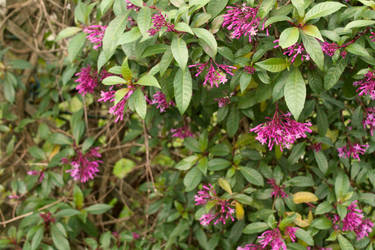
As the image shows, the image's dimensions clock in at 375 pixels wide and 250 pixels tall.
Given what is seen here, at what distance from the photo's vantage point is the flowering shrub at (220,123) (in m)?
1.17

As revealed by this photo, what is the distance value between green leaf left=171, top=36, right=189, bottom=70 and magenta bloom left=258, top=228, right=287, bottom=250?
745mm

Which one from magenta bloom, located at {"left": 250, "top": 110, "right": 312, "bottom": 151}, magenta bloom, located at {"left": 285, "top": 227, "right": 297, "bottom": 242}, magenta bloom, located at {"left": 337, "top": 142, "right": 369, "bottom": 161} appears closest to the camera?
magenta bloom, located at {"left": 250, "top": 110, "right": 312, "bottom": 151}

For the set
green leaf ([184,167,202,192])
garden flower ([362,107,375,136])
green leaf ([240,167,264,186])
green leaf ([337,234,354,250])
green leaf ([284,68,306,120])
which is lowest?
green leaf ([337,234,354,250])

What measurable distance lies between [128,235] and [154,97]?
844 mm

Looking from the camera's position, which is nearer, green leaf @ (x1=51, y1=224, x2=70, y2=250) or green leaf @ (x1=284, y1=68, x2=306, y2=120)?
green leaf @ (x1=284, y1=68, x2=306, y2=120)

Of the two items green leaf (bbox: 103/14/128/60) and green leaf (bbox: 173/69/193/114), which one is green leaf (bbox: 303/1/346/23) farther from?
green leaf (bbox: 103/14/128/60)

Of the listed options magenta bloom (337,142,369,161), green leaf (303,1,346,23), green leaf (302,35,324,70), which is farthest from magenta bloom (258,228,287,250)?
green leaf (303,1,346,23)

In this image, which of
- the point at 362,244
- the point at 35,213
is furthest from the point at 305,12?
the point at 35,213

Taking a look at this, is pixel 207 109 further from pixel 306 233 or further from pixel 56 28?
pixel 56 28

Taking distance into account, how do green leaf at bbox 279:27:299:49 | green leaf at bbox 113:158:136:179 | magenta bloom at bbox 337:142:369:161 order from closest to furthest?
green leaf at bbox 279:27:299:49, magenta bloom at bbox 337:142:369:161, green leaf at bbox 113:158:136:179

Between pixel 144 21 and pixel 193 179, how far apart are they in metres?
0.76

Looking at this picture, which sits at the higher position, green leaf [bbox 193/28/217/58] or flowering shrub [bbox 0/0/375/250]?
green leaf [bbox 193/28/217/58]

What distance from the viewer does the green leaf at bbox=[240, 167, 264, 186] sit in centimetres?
157

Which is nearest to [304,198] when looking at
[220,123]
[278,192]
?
[278,192]
